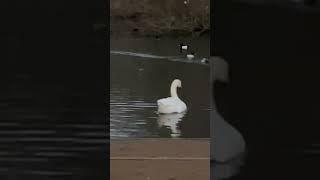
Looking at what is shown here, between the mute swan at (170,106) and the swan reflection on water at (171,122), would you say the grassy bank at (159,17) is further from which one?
the swan reflection on water at (171,122)

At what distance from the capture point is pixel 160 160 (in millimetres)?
5871

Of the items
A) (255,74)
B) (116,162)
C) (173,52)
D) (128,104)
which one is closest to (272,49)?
(255,74)

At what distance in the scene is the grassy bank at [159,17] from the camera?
23.3m

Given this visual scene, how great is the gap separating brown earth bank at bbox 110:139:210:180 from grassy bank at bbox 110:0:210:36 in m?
16.5

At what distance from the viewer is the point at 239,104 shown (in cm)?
400

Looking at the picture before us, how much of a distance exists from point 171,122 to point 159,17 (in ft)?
50.4

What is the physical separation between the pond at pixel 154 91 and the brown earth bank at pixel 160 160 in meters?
0.96

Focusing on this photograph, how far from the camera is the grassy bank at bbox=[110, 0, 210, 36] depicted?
76.3 feet

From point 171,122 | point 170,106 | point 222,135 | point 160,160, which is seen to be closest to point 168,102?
point 170,106

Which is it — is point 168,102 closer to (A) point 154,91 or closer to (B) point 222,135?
(A) point 154,91
